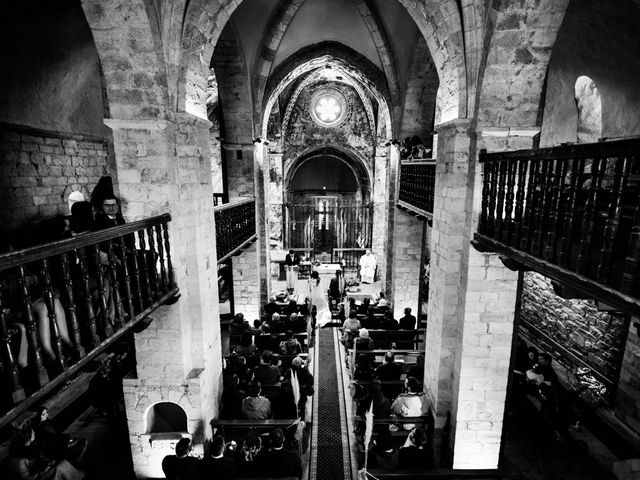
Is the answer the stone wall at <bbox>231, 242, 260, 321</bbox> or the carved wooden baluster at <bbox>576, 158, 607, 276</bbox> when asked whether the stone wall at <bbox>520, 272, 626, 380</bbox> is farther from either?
the stone wall at <bbox>231, 242, 260, 321</bbox>

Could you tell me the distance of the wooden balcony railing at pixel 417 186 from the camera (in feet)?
27.7

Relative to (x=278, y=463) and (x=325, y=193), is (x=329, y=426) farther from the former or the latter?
(x=325, y=193)

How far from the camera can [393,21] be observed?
9.38 m

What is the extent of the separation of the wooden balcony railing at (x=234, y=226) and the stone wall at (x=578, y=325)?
7374 millimetres

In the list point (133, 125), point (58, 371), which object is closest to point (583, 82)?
point (133, 125)

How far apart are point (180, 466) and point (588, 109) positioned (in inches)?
377

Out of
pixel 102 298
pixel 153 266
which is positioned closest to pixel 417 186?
pixel 153 266

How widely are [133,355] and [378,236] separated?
12.5 meters

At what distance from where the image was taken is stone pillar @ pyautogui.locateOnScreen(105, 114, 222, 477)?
476 cm

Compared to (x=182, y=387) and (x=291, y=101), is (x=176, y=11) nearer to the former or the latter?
(x=182, y=387)

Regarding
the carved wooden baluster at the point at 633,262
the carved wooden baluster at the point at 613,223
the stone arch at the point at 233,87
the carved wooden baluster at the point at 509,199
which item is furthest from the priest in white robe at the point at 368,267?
the carved wooden baluster at the point at 633,262

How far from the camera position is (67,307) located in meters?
2.96

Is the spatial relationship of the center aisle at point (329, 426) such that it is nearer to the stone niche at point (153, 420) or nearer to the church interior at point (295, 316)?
the church interior at point (295, 316)

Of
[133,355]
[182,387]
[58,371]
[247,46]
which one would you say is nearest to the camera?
[58,371]
